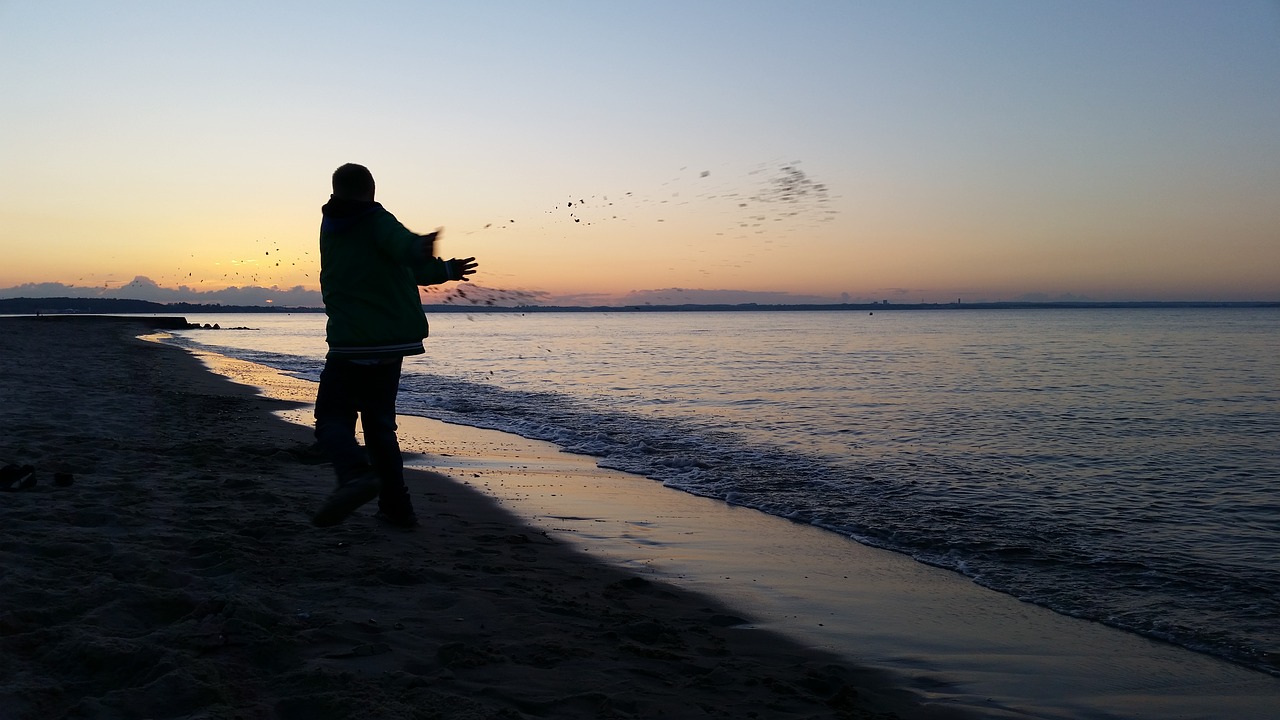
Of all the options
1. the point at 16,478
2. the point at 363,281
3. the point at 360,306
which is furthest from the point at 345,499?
A: the point at 16,478

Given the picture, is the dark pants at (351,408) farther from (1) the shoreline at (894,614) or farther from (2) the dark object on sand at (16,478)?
(2) the dark object on sand at (16,478)

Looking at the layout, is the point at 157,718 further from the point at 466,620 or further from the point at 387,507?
the point at 387,507

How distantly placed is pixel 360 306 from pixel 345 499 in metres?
1.08

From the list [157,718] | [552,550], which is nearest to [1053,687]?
[552,550]

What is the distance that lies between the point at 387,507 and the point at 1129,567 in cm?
560

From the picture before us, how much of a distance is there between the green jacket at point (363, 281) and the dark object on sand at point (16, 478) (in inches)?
130

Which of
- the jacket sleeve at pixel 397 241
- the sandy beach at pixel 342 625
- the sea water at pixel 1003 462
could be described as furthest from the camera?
the sea water at pixel 1003 462

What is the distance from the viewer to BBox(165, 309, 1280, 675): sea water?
234 inches

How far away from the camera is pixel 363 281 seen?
4.54m

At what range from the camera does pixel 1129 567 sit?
6.28 metres

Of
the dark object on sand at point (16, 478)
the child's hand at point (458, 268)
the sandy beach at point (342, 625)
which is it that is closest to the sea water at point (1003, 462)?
the sandy beach at point (342, 625)

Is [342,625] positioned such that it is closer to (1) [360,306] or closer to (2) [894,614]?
(1) [360,306]

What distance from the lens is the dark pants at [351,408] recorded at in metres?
4.48

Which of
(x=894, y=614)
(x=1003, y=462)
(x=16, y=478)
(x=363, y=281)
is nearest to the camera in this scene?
(x=363, y=281)
